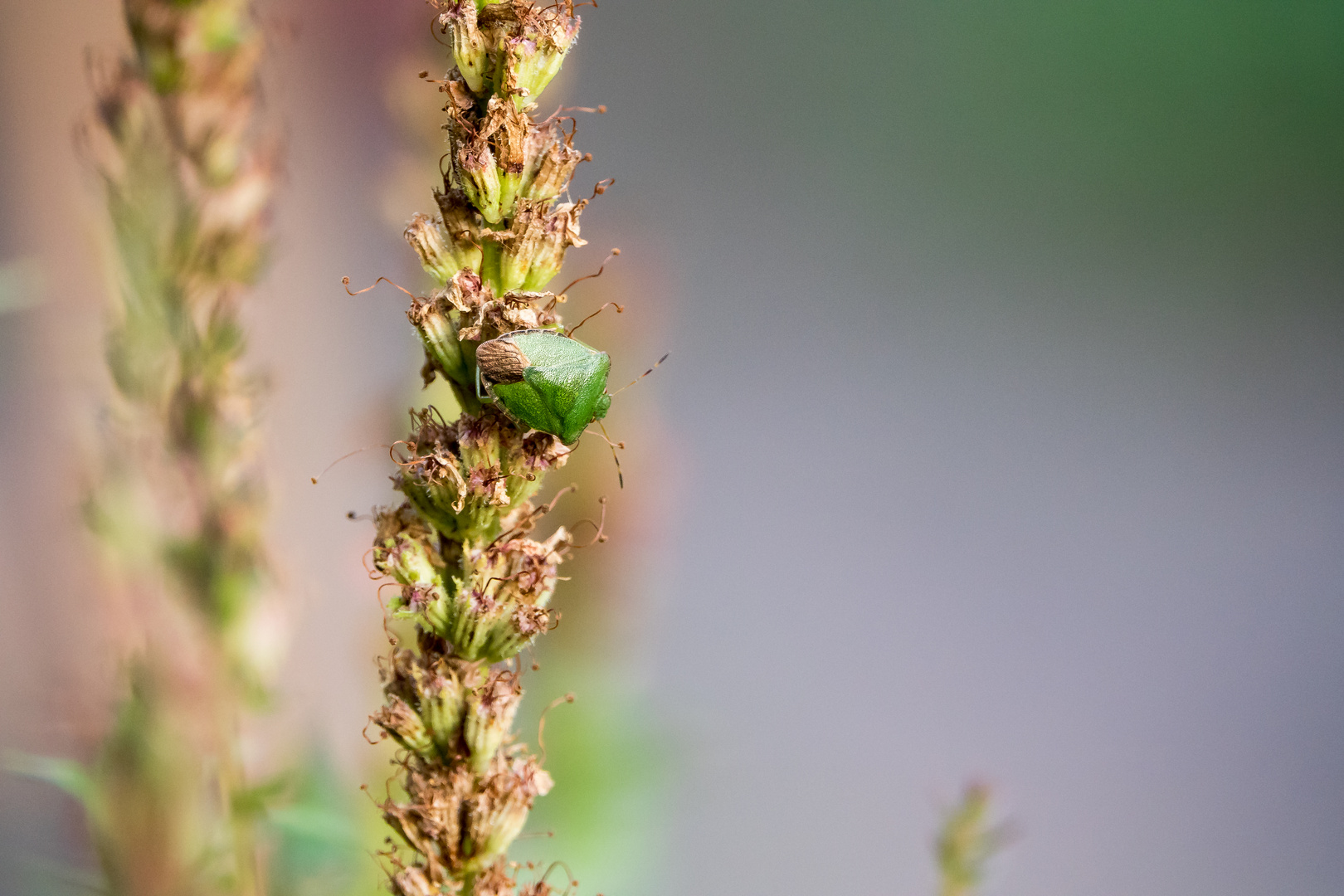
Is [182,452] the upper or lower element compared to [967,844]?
upper

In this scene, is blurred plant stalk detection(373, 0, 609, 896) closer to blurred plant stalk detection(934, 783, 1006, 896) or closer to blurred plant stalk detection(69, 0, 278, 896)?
blurred plant stalk detection(69, 0, 278, 896)

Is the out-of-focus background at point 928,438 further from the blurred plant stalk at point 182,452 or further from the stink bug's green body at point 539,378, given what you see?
the stink bug's green body at point 539,378

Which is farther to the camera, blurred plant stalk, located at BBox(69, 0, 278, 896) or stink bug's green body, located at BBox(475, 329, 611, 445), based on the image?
blurred plant stalk, located at BBox(69, 0, 278, 896)

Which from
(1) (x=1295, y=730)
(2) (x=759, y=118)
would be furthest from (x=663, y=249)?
(1) (x=1295, y=730)

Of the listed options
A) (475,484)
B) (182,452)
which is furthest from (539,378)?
(182,452)

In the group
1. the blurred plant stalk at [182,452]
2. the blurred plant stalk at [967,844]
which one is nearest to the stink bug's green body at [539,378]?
the blurred plant stalk at [182,452]

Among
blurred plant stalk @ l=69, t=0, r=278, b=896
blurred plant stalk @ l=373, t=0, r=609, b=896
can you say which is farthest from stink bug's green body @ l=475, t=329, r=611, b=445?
blurred plant stalk @ l=69, t=0, r=278, b=896

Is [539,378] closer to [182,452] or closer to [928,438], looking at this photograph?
[182,452]
